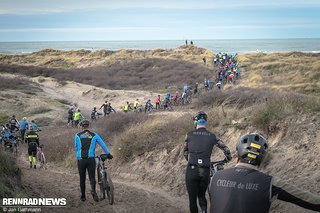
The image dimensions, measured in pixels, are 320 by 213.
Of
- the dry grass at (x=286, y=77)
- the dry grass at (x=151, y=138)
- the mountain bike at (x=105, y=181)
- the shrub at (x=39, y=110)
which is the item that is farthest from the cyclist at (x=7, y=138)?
the dry grass at (x=286, y=77)

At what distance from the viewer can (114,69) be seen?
62.2 meters

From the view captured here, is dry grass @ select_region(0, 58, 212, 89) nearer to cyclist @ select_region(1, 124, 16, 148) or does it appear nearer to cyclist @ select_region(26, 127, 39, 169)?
cyclist @ select_region(1, 124, 16, 148)

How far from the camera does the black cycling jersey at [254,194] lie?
325 cm

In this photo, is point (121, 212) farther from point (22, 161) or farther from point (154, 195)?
point (22, 161)

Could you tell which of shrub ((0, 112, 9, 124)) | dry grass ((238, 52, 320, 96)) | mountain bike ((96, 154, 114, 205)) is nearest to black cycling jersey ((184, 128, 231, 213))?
mountain bike ((96, 154, 114, 205))

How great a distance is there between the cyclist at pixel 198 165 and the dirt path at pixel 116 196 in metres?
2.56

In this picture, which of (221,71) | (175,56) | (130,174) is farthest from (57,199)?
(175,56)

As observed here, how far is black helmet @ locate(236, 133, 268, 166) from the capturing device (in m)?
3.49

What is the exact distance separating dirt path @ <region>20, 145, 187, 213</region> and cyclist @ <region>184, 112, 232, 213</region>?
2558 millimetres

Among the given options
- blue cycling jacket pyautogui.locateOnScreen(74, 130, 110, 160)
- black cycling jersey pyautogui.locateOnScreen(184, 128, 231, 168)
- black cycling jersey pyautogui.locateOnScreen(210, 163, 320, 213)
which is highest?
black cycling jersey pyautogui.locateOnScreen(210, 163, 320, 213)

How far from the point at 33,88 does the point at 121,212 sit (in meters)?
37.8

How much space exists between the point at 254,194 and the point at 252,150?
0.41 metres

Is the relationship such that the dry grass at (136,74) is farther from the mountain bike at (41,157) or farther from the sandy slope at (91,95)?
the mountain bike at (41,157)

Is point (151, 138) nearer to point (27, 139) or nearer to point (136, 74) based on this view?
point (27, 139)
